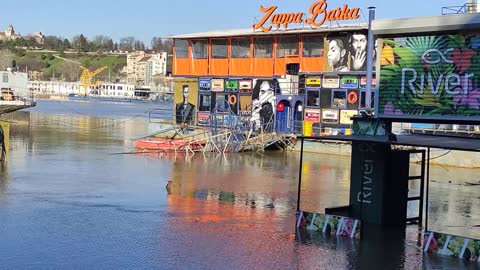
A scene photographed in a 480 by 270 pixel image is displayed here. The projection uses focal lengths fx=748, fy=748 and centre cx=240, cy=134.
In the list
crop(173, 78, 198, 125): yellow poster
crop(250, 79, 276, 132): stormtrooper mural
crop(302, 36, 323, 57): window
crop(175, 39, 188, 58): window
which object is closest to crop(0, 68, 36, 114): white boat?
crop(173, 78, 198, 125): yellow poster

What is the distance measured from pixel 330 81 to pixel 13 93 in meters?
37.2

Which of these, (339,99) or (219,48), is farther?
(219,48)

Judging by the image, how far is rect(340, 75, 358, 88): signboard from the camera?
41719mm

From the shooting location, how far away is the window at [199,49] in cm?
5047

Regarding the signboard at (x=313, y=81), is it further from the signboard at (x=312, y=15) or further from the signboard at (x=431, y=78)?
the signboard at (x=431, y=78)

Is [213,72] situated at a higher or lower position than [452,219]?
higher

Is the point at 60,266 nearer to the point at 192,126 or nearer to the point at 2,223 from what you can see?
the point at 2,223

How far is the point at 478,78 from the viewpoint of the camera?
16266 mm

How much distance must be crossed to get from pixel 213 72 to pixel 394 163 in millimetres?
31931

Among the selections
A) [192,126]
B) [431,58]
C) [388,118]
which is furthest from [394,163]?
[192,126]

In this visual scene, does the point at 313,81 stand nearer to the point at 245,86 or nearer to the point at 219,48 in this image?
the point at 245,86

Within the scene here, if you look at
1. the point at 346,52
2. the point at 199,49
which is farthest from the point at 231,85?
the point at 346,52

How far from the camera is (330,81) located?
4297 cm

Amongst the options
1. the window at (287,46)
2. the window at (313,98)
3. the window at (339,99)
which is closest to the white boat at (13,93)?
the window at (287,46)
